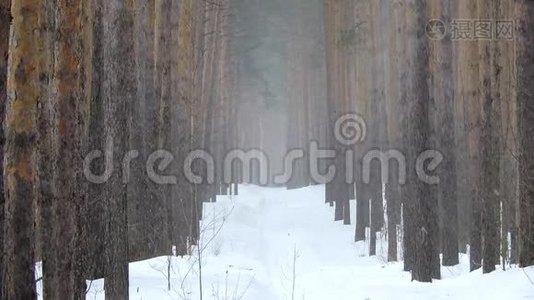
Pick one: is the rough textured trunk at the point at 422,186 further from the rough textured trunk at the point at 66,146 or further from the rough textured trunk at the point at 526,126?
the rough textured trunk at the point at 66,146

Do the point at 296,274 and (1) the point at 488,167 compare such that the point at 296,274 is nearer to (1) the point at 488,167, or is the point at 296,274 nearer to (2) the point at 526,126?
(1) the point at 488,167

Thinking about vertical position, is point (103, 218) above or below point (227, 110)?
below

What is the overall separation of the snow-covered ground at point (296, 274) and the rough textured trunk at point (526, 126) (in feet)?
1.26

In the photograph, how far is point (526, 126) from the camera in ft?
27.9

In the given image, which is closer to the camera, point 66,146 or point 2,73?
point 2,73

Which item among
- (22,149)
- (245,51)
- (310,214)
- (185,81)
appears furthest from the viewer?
(245,51)

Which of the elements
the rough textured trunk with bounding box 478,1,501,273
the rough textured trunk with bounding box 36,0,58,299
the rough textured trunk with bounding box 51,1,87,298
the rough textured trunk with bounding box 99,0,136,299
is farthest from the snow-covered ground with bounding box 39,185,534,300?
the rough textured trunk with bounding box 51,1,87,298

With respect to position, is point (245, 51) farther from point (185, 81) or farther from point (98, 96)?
point (98, 96)

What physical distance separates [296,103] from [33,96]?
34.0m

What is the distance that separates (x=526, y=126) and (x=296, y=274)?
561cm

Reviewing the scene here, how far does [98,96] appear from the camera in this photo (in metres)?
11.4

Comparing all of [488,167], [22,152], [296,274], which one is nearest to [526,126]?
[488,167]

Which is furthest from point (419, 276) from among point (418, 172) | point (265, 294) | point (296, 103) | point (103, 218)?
point (296, 103)

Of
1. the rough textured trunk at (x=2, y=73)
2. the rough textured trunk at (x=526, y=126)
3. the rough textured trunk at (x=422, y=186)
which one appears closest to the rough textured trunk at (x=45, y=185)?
the rough textured trunk at (x=2, y=73)
